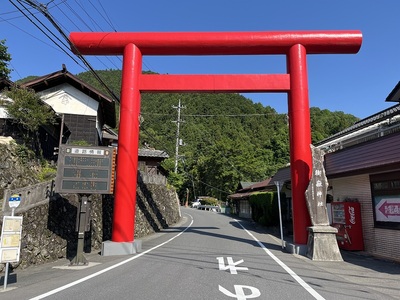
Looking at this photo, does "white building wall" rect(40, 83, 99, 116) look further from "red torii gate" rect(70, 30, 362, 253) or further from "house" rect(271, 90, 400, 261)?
"house" rect(271, 90, 400, 261)

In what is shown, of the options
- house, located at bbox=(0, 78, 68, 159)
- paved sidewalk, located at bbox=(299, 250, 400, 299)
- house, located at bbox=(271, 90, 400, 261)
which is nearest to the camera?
paved sidewalk, located at bbox=(299, 250, 400, 299)

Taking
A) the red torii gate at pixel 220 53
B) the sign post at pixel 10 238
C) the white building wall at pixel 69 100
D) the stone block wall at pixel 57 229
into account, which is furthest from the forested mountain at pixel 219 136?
the sign post at pixel 10 238

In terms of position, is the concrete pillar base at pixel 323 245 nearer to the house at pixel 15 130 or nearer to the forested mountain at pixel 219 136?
the house at pixel 15 130

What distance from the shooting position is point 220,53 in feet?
43.7

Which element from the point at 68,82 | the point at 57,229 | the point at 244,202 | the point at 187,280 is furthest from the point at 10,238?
the point at 244,202

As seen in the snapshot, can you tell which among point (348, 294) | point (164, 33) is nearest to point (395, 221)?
point (348, 294)

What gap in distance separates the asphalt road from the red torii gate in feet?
14.9

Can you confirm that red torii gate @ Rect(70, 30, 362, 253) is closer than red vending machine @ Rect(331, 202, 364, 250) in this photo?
No

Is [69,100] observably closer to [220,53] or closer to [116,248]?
[220,53]

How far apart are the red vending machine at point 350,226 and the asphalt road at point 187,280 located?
3293mm

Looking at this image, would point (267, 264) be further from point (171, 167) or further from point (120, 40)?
point (171, 167)

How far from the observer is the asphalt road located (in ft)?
18.6

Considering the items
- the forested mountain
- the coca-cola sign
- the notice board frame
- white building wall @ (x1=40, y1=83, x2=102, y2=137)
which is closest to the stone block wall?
the notice board frame

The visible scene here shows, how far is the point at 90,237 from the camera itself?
41.1 ft
